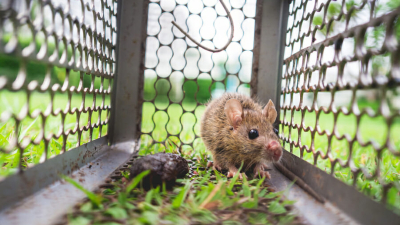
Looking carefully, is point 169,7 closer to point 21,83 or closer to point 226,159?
point 226,159

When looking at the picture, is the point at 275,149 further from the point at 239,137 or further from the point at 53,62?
the point at 53,62

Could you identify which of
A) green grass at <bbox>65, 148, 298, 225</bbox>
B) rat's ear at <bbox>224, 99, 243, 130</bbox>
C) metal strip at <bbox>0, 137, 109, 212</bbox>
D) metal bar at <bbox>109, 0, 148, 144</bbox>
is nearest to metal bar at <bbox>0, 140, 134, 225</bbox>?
metal strip at <bbox>0, 137, 109, 212</bbox>

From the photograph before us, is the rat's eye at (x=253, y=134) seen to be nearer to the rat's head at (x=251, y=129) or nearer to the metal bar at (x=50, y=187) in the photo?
the rat's head at (x=251, y=129)

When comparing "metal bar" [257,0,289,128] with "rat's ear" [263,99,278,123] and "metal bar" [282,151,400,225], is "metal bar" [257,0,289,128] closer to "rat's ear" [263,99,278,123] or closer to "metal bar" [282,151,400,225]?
Result: "rat's ear" [263,99,278,123]

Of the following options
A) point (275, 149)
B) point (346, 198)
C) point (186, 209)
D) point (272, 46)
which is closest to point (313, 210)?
point (346, 198)

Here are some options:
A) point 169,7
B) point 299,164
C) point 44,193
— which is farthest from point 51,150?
point 299,164

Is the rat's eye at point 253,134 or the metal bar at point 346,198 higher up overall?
the rat's eye at point 253,134

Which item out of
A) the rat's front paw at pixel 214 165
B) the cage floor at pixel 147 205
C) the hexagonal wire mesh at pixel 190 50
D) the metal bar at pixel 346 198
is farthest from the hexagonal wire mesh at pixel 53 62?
the metal bar at pixel 346 198

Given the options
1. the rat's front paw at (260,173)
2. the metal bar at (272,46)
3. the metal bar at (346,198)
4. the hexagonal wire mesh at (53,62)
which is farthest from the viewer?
the metal bar at (272,46)
